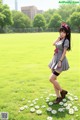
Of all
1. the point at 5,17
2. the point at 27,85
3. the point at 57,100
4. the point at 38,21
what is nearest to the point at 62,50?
the point at 57,100

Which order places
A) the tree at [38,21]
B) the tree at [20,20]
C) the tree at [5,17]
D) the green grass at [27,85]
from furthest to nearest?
the tree at [38,21] → the tree at [20,20] → the tree at [5,17] → the green grass at [27,85]

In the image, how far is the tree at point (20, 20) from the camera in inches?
3341

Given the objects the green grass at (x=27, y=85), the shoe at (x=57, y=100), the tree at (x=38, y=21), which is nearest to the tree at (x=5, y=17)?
the tree at (x=38, y=21)

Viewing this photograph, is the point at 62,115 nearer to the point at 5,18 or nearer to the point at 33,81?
the point at 33,81

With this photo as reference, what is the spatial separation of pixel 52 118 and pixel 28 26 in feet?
289

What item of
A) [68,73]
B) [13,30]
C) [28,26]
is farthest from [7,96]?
[28,26]

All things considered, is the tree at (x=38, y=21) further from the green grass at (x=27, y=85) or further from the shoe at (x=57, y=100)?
the shoe at (x=57, y=100)

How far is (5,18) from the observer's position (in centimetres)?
7056

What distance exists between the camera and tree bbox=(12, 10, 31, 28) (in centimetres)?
8486

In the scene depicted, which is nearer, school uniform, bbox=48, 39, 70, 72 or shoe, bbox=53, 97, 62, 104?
school uniform, bbox=48, 39, 70, 72

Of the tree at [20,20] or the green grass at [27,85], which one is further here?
the tree at [20,20]

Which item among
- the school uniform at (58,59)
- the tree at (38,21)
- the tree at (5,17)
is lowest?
the tree at (38,21)

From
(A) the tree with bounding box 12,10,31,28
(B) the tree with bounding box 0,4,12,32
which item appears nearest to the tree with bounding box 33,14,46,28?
(A) the tree with bounding box 12,10,31,28

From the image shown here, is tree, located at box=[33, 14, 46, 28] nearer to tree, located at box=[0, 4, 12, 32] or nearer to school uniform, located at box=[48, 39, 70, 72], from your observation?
tree, located at box=[0, 4, 12, 32]
